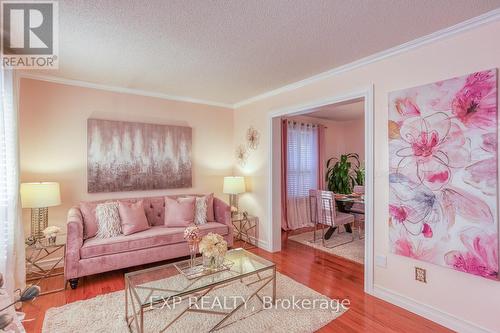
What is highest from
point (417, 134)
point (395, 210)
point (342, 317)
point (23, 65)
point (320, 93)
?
point (23, 65)

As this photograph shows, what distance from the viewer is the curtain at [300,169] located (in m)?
5.66

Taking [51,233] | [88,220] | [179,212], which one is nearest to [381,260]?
[179,212]

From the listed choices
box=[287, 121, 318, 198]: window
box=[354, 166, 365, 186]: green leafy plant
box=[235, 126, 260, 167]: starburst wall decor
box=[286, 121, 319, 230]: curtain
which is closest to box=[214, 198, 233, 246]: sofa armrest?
box=[235, 126, 260, 167]: starburst wall decor

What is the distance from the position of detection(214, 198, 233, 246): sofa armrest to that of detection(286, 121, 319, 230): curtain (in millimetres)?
1818

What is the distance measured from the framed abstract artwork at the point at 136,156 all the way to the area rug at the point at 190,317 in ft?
5.60

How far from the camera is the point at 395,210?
261 centimetres

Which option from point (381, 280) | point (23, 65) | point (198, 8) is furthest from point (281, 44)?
point (23, 65)

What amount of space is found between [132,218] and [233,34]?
2555mm

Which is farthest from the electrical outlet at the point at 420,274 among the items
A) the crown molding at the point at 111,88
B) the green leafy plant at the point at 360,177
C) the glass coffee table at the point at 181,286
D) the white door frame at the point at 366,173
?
the green leafy plant at the point at 360,177

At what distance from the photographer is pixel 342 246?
4.39 m

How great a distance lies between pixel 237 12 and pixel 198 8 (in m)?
0.29

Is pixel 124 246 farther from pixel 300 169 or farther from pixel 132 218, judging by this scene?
pixel 300 169

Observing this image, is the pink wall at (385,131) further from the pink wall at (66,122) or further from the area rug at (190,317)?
the pink wall at (66,122)

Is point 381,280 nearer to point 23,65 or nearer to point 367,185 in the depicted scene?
point 367,185
